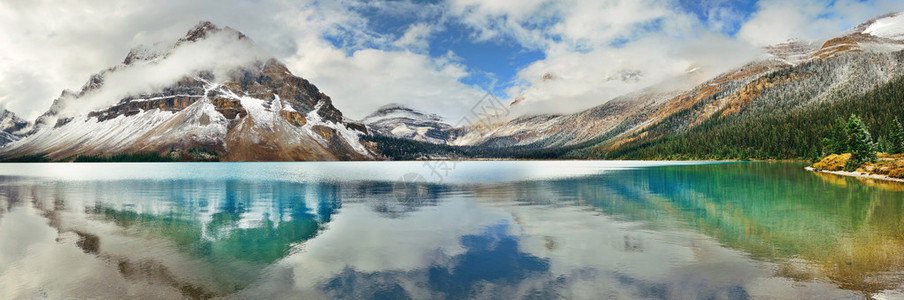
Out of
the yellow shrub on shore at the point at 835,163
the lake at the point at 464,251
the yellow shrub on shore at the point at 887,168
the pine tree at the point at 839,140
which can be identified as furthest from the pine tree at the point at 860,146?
the lake at the point at 464,251

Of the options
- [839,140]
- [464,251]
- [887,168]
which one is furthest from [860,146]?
[464,251]

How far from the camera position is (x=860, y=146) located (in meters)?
72.9

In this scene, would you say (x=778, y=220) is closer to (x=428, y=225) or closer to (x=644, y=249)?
(x=644, y=249)

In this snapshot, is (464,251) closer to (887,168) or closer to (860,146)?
(887,168)

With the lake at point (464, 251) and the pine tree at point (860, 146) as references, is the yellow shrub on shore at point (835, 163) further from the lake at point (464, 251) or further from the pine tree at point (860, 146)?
the lake at point (464, 251)

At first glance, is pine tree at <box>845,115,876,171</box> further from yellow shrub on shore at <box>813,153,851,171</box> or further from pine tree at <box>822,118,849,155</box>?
pine tree at <box>822,118,849,155</box>

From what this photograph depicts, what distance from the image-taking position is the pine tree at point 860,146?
7156cm

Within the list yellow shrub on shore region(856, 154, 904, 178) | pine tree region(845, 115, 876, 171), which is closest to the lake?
yellow shrub on shore region(856, 154, 904, 178)

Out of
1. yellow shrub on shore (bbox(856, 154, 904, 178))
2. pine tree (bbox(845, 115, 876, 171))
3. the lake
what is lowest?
the lake

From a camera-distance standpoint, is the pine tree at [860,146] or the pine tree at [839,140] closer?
the pine tree at [860,146]

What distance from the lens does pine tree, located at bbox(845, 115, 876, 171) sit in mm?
71562

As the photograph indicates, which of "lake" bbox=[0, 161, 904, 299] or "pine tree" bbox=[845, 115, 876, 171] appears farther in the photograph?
"pine tree" bbox=[845, 115, 876, 171]

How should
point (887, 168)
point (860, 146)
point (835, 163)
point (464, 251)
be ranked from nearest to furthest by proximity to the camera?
point (464, 251)
point (887, 168)
point (860, 146)
point (835, 163)

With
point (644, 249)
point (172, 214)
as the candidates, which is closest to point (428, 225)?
point (644, 249)
